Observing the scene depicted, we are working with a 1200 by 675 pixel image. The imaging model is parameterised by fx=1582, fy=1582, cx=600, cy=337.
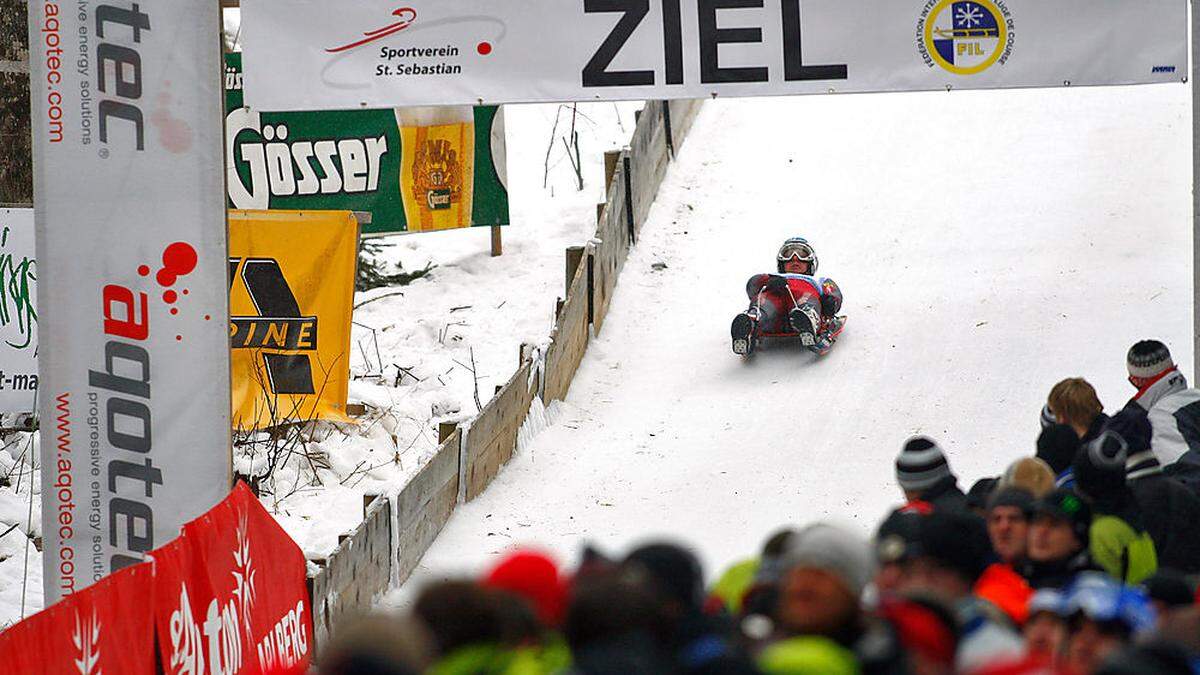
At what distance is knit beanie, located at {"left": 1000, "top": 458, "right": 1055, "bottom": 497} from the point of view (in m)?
4.29

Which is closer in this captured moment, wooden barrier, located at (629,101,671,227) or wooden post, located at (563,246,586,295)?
wooden post, located at (563,246,586,295)

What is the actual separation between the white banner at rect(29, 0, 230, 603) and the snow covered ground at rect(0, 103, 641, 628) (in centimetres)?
117

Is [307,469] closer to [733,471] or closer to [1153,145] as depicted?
[733,471]

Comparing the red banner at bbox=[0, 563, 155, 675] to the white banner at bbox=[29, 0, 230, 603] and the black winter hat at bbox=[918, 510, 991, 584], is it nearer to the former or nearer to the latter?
the white banner at bbox=[29, 0, 230, 603]

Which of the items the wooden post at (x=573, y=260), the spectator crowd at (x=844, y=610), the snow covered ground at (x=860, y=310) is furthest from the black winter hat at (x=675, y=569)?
the wooden post at (x=573, y=260)

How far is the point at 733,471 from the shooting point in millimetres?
8633

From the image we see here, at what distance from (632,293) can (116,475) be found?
6381mm

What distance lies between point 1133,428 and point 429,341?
22.5 feet

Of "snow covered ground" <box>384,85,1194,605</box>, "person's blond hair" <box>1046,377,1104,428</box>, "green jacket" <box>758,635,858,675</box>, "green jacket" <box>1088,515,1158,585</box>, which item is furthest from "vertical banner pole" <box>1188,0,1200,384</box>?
"green jacket" <box>758,635,858,675</box>

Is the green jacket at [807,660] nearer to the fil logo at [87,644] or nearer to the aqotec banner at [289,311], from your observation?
the fil logo at [87,644]

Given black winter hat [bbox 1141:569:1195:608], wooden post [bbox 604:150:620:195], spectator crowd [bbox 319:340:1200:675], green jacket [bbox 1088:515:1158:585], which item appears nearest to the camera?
spectator crowd [bbox 319:340:1200:675]

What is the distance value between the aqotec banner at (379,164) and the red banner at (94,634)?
19.9 ft

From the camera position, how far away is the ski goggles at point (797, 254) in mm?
10938

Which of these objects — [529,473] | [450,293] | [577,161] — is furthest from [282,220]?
[577,161]
